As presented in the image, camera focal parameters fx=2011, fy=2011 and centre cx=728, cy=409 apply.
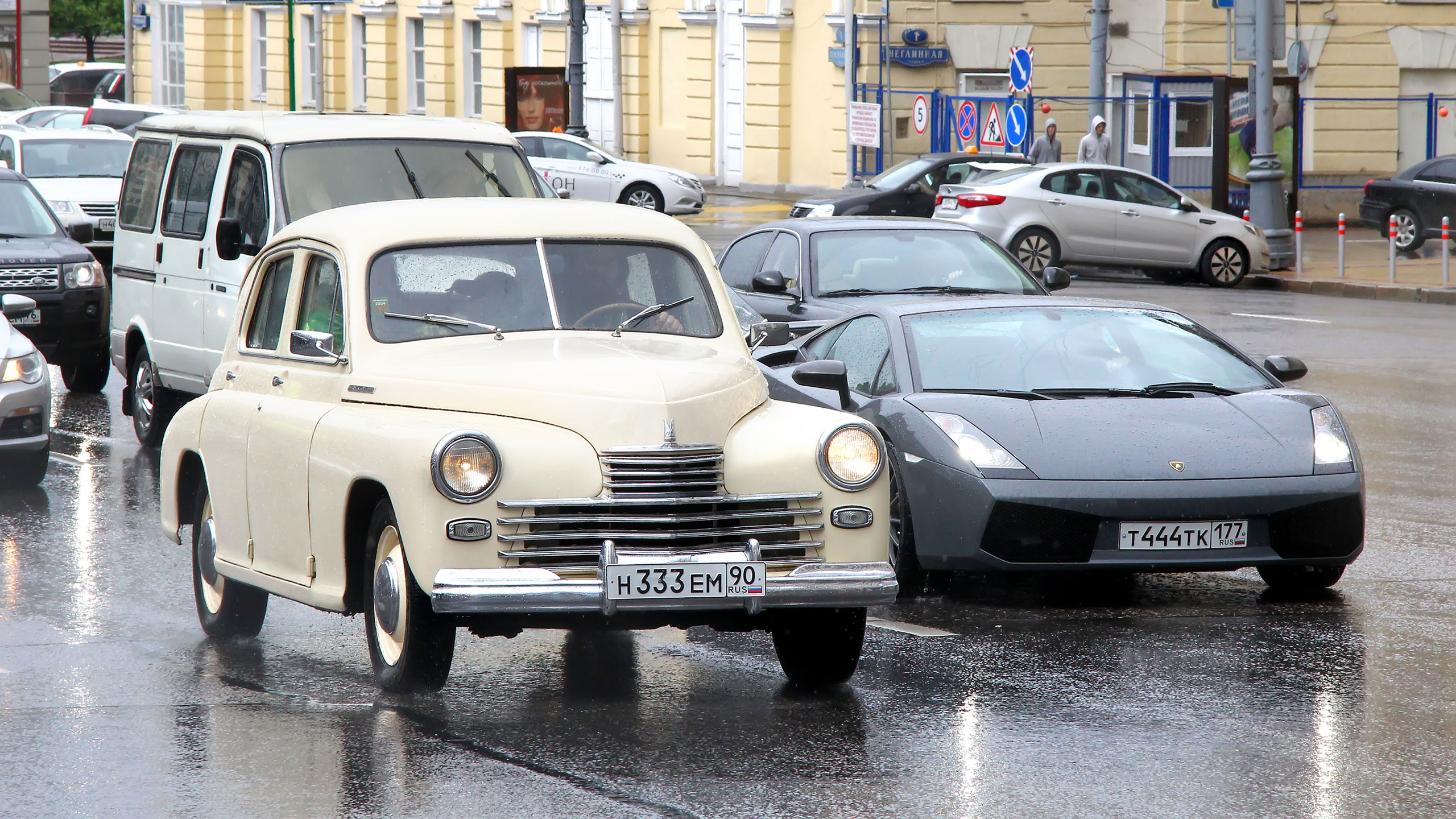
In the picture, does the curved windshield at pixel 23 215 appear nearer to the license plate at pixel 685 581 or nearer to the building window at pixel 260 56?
the license plate at pixel 685 581

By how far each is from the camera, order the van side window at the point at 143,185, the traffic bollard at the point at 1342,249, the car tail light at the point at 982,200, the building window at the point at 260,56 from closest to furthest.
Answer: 1. the van side window at the point at 143,185
2. the car tail light at the point at 982,200
3. the traffic bollard at the point at 1342,249
4. the building window at the point at 260,56

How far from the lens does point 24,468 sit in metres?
11.7

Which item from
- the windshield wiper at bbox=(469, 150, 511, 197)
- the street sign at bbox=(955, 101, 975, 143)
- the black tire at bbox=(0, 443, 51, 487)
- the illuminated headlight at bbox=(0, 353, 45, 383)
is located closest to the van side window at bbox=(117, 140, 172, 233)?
the illuminated headlight at bbox=(0, 353, 45, 383)

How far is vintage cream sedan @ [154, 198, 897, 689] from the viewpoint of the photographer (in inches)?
246

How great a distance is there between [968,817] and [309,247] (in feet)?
11.9

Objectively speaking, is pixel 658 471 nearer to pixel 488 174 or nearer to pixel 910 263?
pixel 488 174

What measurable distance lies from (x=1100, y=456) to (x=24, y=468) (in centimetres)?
663

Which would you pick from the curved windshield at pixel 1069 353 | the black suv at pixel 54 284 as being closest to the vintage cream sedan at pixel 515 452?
the curved windshield at pixel 1069 353

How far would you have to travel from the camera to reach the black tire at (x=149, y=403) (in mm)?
13219

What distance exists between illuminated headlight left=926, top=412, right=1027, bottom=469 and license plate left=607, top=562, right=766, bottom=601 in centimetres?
207

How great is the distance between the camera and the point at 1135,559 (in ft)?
26.2

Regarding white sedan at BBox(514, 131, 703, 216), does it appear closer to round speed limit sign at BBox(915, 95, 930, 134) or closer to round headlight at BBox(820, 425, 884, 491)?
round speed limit sign at BBox(915, 95, 930, 134)

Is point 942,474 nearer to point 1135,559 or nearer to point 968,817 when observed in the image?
point 1135,559

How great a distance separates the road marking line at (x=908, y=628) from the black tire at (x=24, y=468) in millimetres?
5721
